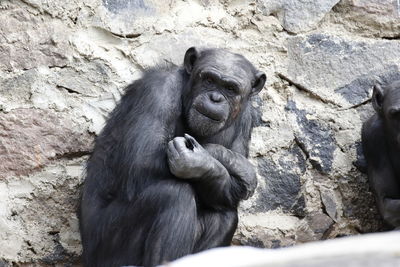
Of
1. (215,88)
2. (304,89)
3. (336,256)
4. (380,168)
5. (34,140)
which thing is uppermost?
(336,256)

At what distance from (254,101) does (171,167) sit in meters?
1.08

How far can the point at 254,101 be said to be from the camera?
4.40 meters

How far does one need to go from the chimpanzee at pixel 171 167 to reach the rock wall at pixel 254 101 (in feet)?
1.00

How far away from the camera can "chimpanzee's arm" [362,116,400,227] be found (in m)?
4.28

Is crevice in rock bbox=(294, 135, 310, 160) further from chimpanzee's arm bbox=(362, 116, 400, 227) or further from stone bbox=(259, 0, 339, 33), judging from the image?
stone bbox=(259, 0, 339, 33)

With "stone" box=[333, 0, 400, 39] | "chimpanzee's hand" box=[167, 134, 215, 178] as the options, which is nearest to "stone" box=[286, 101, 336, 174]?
"stone" box=[333, 0, 400, 39]

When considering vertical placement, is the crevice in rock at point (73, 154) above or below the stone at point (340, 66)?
below

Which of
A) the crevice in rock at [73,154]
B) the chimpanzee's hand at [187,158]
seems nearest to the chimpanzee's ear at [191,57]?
the chimpanzee's hand at [187,158]

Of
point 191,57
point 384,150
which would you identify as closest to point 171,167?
point 191,57

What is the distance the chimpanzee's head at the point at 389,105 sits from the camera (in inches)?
165

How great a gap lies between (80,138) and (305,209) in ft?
4.16

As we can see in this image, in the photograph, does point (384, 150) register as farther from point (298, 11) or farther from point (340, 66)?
point (298, 11)

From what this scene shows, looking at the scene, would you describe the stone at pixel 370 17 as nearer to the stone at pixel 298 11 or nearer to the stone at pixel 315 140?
the stone at pixel 298 11

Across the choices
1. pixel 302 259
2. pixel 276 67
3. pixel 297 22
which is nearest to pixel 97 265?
pixel 276 67
